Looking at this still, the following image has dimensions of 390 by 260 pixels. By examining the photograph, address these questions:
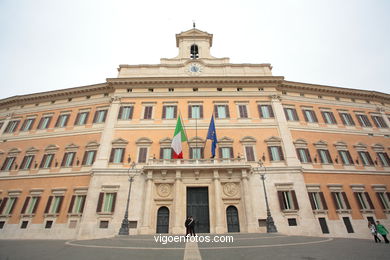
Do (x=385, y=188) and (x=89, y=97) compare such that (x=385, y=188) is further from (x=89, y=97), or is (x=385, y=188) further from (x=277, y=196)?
(x=89, y=97)

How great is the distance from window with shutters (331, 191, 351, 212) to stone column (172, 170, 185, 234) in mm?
13962

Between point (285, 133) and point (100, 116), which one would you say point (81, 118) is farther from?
point (285, 133)

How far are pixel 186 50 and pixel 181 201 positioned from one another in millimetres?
20440

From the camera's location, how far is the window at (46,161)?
68.1 ft

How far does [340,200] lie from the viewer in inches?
726

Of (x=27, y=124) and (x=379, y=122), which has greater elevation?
(x=27, y=124)

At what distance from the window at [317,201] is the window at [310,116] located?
845cm

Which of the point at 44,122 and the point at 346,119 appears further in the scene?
the point at 44,122

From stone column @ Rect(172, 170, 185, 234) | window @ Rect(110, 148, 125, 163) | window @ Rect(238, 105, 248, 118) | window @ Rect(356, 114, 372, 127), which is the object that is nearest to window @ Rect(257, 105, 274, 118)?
window @ Rect(238, 105, 248, 118)

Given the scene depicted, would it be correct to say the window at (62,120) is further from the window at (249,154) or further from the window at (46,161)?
the window at (249,154)

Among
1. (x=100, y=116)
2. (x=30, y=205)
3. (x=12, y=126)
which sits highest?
(x=12, y=126)

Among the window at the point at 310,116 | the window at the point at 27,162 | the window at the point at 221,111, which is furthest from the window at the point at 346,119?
the window at the point at 27,162

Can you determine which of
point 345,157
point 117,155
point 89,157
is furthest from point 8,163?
point 345,157

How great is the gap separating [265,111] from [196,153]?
960 cm
